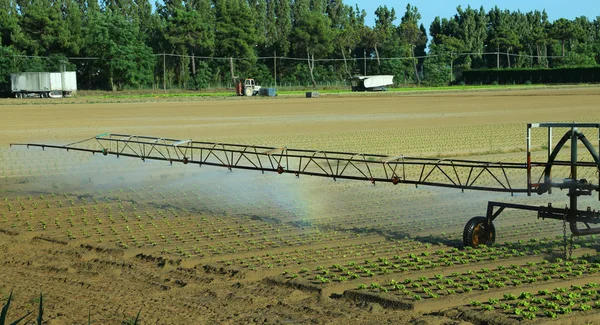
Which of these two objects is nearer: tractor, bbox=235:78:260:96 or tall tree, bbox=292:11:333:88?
tractor, bbox=235:78:260:96

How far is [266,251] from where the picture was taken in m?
12.7

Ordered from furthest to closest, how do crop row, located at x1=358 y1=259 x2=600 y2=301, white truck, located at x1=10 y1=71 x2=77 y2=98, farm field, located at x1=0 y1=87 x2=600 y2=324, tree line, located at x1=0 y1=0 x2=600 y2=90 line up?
tree line, located at x1=0 y1=0 x2=600 y2=90 < white truck, located at x1=10 y1=71 x2=77 y2=98 < crop row, located at x1=358 y1=259 x2=600 y2=301 < farm field, located at x1=0 y1=87 x2=600 y2=324

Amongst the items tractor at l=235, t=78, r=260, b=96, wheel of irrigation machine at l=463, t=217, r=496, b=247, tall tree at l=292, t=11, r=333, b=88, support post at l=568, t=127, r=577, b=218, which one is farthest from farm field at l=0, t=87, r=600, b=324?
tall tree at l=292, t=11, r=333, b=88

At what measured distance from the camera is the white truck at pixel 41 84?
3223 inches

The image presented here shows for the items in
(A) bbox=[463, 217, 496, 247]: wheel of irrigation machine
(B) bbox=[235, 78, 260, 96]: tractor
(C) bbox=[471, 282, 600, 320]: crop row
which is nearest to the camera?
(C) bbox=[471, 282, 600, 320]: crop row

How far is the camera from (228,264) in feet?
38.8

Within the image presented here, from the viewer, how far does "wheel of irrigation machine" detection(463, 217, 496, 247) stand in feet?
41.1

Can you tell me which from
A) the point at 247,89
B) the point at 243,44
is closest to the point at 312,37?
the point at 243,44

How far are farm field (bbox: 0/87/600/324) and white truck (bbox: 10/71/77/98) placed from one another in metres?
58.0

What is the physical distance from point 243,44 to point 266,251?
102 metres

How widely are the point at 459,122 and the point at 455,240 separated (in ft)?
91.3

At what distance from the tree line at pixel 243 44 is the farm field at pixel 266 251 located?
75.9 meters

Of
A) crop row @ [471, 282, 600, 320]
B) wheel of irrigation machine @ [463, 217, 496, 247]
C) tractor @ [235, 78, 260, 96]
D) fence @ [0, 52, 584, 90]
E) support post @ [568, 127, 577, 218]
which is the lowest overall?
crop row @ [471, 282, 600, 320]

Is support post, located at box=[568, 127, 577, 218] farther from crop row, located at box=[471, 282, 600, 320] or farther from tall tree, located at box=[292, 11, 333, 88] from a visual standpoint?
tall tree, located at box=[292, 11, 333, 88]
